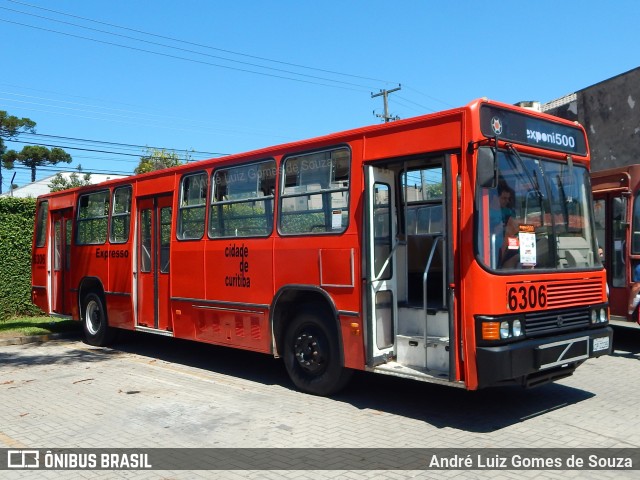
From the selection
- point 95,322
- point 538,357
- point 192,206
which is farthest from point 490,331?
point 95,322

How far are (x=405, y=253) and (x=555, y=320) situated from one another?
180cm

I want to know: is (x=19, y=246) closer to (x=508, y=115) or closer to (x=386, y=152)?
(x=386, y=152)

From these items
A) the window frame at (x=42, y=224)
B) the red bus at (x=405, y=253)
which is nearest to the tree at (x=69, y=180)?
the window frame at (x=42, y=224)

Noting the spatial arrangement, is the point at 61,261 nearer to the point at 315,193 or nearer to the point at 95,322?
the point at 95,322

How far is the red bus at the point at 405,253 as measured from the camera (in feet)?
19.5

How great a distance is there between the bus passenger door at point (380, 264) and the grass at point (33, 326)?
852 cm

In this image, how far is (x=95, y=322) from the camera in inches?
472

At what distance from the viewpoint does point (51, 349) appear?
11617mm

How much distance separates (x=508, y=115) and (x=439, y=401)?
3.31 m

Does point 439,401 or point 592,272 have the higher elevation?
point 592,272

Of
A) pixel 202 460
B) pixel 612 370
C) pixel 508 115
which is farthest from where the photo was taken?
pixel 612 370

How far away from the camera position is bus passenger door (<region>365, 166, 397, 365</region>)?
6.71m

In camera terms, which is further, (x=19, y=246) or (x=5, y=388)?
(x=19, y=246)

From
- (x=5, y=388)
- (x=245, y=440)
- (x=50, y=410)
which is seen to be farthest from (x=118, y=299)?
(x=245, y=440)
